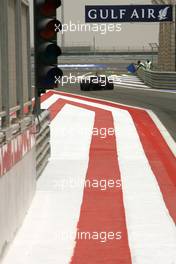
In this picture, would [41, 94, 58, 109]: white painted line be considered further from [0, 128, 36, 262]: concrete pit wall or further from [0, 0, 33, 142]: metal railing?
[0, 128, 36, 262]: concrete pit wall

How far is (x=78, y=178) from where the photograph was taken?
33.3 feet

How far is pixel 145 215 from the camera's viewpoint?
24.4 ft

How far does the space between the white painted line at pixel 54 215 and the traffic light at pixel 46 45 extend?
1.49m

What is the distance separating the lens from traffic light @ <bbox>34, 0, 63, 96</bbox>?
8.08m

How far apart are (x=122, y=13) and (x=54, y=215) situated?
43343mm

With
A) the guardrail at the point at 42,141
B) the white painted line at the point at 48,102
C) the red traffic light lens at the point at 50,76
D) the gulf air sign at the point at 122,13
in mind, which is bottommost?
the white painted line at the point at 48,102

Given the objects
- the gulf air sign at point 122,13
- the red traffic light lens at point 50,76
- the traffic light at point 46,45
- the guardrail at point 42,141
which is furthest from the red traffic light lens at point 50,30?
the gulf air sign at point 122,13

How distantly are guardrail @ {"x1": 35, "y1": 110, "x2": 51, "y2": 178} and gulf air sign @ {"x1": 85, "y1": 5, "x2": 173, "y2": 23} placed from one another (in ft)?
111

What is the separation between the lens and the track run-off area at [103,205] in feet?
19.3

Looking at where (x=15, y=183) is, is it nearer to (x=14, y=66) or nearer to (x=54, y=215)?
(x=54, y=215)

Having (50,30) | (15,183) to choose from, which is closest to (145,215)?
(15,183)

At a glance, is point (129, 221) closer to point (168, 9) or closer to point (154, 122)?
point (154, 122)

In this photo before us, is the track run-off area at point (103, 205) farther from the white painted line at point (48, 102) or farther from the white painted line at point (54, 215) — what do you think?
the white painted line at point (48, 102)

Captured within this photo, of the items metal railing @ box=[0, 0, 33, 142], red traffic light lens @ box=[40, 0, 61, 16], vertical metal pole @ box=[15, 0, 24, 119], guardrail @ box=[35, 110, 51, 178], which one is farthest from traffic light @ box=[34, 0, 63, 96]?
guardrail @ box=[35, 110, 51, 178]
